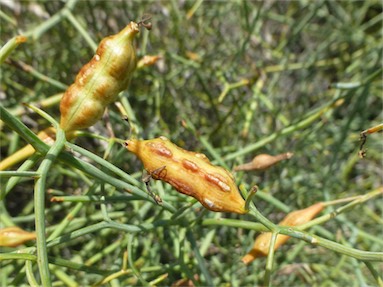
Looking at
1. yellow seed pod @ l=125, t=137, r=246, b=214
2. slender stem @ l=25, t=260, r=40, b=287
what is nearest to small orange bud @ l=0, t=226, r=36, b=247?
slender stem @ l=25, t=260, r=40, b=287

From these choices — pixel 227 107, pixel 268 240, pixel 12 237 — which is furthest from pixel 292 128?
pixel 12 237

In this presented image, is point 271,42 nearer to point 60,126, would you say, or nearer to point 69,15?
point 69,15

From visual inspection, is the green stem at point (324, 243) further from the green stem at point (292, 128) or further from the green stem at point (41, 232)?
the green stem at point (292, 128)

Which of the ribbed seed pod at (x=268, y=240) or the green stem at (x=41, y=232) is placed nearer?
the green stem at (x=41, y=232)

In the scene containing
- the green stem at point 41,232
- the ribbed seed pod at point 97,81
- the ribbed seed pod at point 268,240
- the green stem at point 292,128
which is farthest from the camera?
the green stem at point 292,128

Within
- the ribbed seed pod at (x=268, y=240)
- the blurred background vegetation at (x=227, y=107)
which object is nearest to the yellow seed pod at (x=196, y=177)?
the ribbed seed pod at (x=268, y=240)

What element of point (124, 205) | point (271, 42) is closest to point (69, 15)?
point (124, 205)
